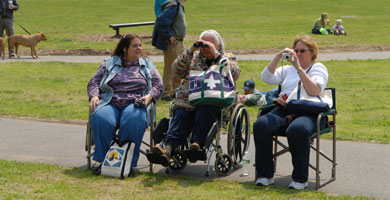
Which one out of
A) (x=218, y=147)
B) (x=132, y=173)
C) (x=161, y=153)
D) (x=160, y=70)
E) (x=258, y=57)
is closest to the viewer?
(x=161, y=153)

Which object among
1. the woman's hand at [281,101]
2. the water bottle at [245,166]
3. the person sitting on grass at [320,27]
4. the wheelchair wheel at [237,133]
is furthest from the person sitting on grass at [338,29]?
the woman's hand at [281,101]

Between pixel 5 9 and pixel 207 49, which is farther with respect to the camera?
pixel 5 9

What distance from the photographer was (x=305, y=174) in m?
6.01

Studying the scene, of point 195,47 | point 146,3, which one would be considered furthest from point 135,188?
point 146,3

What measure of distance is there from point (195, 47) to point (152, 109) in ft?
2.65

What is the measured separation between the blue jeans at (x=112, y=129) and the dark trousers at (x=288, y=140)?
1240 millimetres

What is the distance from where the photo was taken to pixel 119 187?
609 centimetres

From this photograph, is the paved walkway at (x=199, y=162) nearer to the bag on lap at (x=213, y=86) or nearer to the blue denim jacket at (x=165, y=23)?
the bag on lap at (x=213, y=86)

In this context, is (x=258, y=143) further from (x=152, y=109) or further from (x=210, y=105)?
(x=152, y=109)

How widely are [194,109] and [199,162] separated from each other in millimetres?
822

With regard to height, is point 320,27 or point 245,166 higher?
point 320,27

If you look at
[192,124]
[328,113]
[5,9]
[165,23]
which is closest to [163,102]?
[165,23]

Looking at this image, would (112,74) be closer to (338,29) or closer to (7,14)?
(7,14)

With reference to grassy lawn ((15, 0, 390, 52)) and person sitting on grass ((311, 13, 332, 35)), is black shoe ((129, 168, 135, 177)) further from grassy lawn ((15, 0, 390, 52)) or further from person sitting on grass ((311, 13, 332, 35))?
person sitting on grass ((311, 13, 332, 35))
